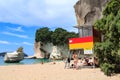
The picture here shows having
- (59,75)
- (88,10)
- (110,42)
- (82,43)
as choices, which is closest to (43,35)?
(88,10)

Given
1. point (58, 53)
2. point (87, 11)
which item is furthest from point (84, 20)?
point (58, 53)

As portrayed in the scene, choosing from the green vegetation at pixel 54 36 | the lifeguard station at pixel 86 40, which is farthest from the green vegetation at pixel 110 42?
the green vegetation at pixel 54 36

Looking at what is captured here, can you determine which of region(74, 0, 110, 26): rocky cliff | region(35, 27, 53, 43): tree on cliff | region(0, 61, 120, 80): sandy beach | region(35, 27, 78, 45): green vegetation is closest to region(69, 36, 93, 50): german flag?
region(0, 61, 120, 80): sandy beach

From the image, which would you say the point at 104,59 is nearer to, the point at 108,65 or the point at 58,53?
the point at 108,65

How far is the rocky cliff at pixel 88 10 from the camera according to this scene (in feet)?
295

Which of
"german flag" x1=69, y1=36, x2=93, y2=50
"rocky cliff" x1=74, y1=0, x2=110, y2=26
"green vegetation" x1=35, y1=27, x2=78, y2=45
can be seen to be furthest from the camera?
"green vegetation" x1=35, y1=27, x2=78, y2=45

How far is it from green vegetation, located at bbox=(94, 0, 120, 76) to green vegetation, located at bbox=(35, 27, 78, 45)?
77207 mm

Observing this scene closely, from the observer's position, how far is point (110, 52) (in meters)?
20.1

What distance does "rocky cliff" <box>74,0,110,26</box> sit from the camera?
89875mm

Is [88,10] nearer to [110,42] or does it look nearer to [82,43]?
[82,43]

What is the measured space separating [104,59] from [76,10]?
7433 cm

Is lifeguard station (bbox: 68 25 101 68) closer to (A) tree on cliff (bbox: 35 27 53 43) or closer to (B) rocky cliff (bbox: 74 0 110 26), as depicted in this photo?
(B) rocky cliff (bbox: 74 0 110 26)

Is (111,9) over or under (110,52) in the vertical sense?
over

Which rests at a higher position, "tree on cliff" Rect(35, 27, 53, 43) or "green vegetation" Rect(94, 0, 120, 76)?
"tree on cliff" Rect(35, 27, 53, 43)
